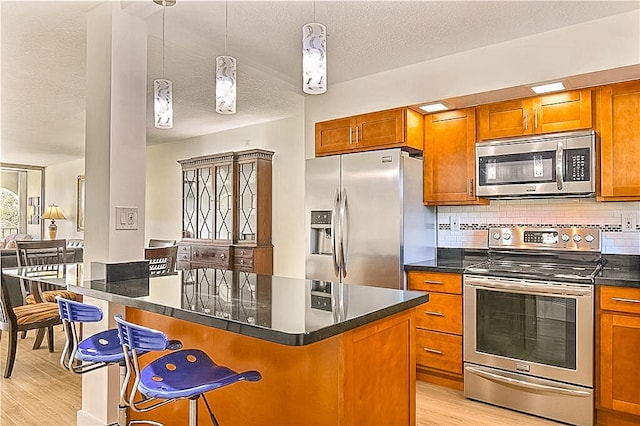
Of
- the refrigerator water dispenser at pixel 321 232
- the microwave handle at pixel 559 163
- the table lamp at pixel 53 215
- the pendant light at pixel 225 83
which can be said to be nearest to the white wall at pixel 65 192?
the table lamp at pixel 53 215

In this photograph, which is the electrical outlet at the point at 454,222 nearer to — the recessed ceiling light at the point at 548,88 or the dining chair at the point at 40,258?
the recessed ceiling light at the point at 548,88

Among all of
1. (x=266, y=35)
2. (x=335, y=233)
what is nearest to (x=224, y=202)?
(x=335, y=233)

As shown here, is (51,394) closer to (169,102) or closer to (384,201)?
(169,102)

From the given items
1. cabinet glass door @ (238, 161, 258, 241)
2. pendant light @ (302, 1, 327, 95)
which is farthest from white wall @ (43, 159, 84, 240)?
pendant light @ (302, 1, 327, 95)

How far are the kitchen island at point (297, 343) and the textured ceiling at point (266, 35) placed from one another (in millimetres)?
1626

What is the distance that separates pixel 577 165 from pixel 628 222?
55 centimetres

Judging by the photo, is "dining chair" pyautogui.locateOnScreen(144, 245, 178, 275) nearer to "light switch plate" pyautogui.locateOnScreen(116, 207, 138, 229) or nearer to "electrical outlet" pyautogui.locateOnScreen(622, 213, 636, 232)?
"light switch plate" pyautogui.locateOnScreen(116, 207, 138, 229)

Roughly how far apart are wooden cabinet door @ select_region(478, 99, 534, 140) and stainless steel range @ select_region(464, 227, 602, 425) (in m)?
0.77

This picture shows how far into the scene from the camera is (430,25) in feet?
9.36

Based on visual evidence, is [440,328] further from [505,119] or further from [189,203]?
[189,203]

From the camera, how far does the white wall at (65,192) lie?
949cm

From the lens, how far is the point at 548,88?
9.81 ft

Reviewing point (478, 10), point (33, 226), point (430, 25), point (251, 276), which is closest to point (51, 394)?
point (251, 276)

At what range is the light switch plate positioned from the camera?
254 cm
